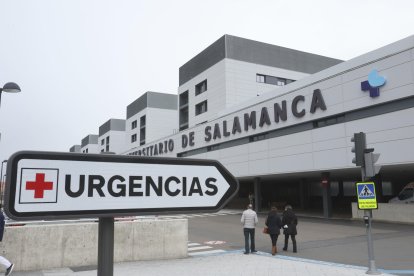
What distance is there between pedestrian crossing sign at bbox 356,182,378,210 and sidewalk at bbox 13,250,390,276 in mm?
1745

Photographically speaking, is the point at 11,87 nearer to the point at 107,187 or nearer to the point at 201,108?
the point at 107,187

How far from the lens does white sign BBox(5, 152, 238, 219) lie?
153cm

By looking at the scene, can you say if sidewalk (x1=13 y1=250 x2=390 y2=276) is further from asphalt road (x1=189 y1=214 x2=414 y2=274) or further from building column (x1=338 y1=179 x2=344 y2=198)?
building column (x1=338 y1=179 x2=344 y2=198)

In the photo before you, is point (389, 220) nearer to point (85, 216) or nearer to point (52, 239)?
point (52, 239)

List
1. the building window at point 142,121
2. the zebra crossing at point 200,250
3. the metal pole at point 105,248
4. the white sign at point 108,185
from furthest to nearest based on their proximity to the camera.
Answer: the building window at point 142,121, the zebra crossing at point 200,250, the metal pole at point 105,248, the white sign at point 108,185

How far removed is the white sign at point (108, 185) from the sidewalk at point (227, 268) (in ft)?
26.5

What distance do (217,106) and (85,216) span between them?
140ft

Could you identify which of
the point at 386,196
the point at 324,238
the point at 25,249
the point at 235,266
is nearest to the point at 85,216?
the point at 235,266

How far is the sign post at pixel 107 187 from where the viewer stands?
1.53 meters

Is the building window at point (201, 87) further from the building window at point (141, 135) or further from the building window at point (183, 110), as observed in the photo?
the building window at point (141, 135)

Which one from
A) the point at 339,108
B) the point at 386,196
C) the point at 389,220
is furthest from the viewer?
the point at 386,196

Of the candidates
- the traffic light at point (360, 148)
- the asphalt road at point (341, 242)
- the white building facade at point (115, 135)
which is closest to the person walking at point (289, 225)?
the asphalt road at point (341, 242)

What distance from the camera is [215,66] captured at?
44.8 m

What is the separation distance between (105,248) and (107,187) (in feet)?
1.03
